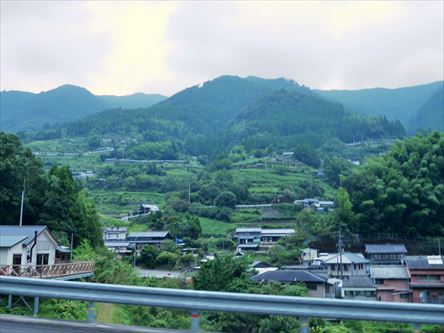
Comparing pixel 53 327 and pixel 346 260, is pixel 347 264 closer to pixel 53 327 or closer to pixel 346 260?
pixel 346 260

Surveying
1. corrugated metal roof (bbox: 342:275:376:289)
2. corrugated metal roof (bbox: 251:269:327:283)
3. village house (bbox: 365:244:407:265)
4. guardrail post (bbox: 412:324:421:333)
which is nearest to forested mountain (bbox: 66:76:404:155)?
village house (bbox: 365:244:407:265)

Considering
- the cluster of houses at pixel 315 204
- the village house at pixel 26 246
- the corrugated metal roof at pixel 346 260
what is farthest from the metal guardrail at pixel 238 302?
the cluster of houses at pixel 315 204

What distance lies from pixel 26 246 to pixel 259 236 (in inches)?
1348

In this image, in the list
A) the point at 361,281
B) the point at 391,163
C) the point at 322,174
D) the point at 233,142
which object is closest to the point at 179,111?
the point at 233,142

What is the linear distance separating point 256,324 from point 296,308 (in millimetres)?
4654

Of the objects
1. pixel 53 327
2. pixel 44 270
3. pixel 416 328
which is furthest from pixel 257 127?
pixel 416 328

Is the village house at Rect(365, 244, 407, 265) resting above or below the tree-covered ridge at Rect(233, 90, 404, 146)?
below

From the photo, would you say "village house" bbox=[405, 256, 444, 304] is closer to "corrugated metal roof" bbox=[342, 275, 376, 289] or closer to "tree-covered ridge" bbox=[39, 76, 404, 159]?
"corrugated metal roof" bbox=[342, 275, 376, 289]

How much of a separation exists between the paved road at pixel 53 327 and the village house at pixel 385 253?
124ft

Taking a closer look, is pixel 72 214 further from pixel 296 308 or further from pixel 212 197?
pixel 212 197

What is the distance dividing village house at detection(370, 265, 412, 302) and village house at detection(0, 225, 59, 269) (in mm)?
19368

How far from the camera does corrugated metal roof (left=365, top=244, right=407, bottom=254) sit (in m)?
40.5

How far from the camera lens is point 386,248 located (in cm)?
4084

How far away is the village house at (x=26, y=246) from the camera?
18281 millimetres
